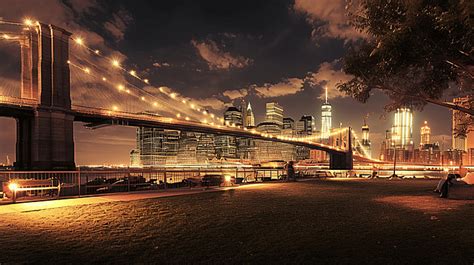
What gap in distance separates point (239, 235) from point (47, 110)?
137ft

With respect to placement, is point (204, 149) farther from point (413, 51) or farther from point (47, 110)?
point (413, 51)

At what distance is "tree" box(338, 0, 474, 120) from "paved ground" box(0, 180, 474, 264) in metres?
5.38

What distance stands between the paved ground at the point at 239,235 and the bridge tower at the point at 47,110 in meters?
33.9


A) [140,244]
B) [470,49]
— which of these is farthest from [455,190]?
[140,244]

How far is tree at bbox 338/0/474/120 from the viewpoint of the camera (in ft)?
28.6

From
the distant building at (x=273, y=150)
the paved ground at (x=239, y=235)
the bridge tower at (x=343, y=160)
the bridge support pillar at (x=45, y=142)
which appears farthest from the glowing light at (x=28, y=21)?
the distant building at (x=273, y=150)

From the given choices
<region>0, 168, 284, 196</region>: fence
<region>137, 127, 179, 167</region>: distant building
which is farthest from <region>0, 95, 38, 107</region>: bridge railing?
<region>137, 127, 179, 167</region>: distant building

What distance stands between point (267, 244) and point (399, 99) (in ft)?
37.6

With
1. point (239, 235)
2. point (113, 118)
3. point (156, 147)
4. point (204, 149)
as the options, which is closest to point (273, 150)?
point (204, 149)

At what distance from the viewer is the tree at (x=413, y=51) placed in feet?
28.6

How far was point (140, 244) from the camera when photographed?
5.63m

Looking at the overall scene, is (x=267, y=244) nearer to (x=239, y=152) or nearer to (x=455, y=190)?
(x=455, y=190)

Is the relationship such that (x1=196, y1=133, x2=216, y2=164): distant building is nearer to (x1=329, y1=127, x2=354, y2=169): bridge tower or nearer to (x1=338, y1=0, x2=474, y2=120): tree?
(x1=329, y1=127, x2=354, y2=169): bridge tower

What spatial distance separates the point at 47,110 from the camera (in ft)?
126
